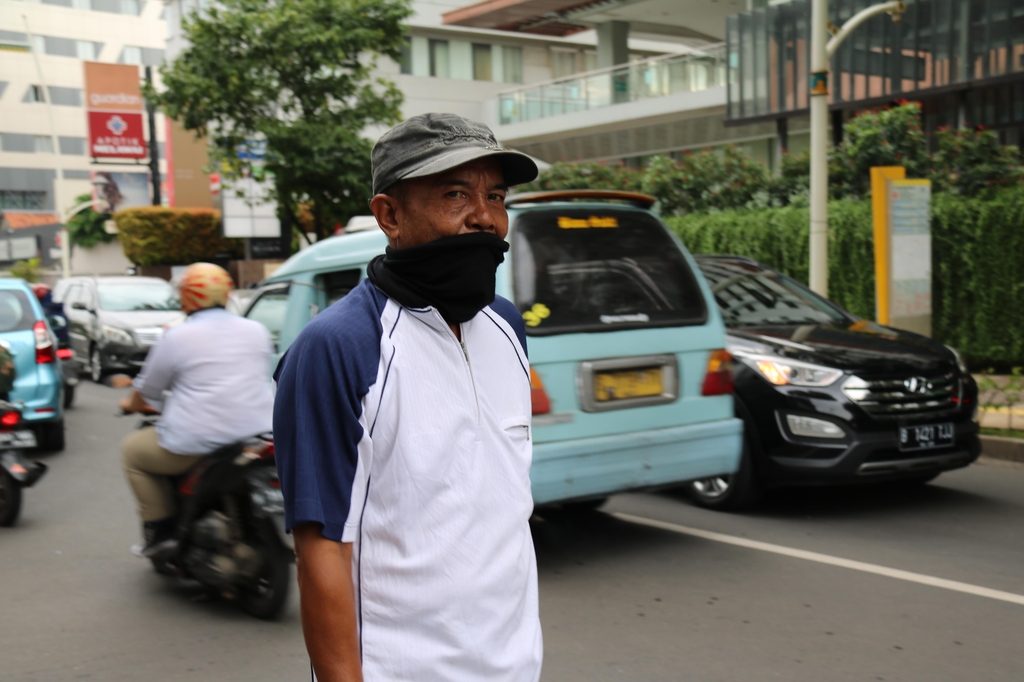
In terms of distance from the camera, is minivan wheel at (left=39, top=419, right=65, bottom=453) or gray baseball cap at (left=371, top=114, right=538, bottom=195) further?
minivan wheel at (left=39, top=419, right=65, bottom=453)

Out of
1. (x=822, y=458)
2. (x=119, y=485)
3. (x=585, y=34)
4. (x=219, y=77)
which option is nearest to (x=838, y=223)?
(x=822, y=458)

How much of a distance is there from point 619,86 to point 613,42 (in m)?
3.41

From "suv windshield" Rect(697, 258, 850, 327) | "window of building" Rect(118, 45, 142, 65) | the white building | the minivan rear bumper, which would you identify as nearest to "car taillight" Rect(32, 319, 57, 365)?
"suv windshield" Rect(697, 258, 850, 327)

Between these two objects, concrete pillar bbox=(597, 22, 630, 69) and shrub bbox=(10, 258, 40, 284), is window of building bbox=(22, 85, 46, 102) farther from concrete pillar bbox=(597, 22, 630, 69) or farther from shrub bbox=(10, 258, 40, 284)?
concrete pillar bbox=(597, 22, 630, 69)

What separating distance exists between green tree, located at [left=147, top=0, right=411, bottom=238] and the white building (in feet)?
186

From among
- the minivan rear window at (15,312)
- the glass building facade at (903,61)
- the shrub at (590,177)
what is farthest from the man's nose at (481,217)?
the glass building facade at (903,61)

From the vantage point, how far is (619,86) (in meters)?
28.8

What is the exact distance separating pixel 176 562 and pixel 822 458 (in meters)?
3.88

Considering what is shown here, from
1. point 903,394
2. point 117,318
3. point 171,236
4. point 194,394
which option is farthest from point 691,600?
point 171,236

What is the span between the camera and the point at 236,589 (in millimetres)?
5090

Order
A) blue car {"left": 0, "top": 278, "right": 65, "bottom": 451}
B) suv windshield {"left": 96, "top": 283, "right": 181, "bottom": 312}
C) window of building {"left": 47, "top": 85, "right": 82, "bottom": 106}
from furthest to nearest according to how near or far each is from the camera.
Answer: window of building {"left": 47, "top": 85, "right": 82, "bottom": 106}
suv windshield {"left": 96, "top": 283, "right": 181, "bottom": 312}
blue car {"left": 0, "top": 278, "right": 65, "bottom": 451}

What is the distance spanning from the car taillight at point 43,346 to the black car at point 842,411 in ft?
21.6

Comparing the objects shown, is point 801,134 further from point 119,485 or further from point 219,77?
point 119,485

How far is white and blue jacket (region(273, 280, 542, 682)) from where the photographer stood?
1683 millimetres
